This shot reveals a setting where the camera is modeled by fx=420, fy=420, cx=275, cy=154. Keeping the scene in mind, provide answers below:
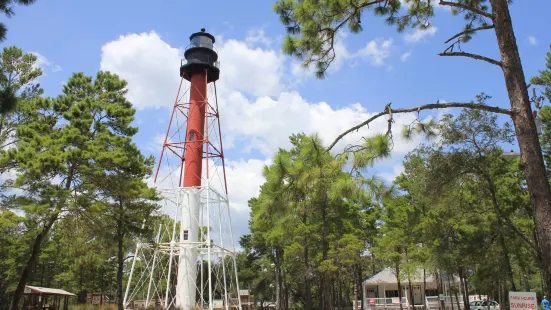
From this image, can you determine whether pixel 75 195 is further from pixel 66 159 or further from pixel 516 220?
pixel 516 220

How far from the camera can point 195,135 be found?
26.2m

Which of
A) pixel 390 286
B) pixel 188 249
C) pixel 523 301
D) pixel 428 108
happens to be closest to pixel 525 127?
pixel 428 108

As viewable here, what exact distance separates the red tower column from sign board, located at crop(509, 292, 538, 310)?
17.9m

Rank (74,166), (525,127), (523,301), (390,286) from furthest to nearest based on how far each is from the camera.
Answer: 1. (390,286)
2. (74,166)
3. (523,301)
4. (525,127)

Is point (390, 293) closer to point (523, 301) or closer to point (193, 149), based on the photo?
point (193, 149)

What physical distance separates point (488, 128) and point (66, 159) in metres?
17.4

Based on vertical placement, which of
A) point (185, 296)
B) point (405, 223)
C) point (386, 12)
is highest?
point (386, 12)

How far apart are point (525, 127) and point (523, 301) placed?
7863mm

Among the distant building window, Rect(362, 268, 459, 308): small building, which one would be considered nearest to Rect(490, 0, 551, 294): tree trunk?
Rect(362, 268, 459, 308): small building

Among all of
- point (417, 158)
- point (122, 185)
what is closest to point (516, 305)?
point (417, 158)

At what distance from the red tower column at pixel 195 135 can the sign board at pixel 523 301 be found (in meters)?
17.9

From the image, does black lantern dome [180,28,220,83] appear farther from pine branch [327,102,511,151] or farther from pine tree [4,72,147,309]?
pine branch [327,102,511,151]

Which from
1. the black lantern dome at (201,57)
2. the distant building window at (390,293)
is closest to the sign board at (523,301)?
the black lantern dome at (201,57)

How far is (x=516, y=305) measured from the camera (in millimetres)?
12055
